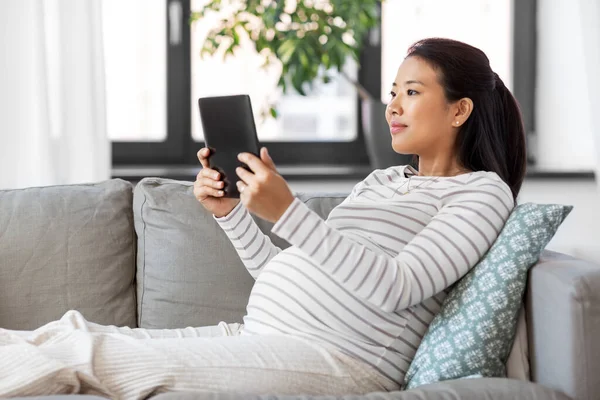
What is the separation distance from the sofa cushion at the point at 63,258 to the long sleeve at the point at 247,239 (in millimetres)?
320

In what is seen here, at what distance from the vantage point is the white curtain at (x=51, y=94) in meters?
2.55

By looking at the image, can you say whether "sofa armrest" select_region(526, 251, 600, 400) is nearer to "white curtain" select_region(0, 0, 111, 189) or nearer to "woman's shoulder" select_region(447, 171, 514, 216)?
"woman's shoulder" select_region(447, 171, 514, 216)

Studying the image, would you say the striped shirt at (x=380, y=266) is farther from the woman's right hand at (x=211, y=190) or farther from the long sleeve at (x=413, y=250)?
the woman's right hand at (x=211, y=190)

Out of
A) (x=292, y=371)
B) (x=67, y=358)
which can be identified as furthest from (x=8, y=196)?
(x=292, y=371)

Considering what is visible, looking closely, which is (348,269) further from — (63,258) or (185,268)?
(63,258)

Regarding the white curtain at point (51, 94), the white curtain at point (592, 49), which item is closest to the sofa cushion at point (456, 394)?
the white curtain at point (51, 94)

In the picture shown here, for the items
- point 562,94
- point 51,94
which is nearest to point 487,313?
point 51,94

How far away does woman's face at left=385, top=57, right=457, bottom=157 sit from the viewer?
5.37ft

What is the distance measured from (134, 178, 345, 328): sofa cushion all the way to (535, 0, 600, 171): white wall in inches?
66.7

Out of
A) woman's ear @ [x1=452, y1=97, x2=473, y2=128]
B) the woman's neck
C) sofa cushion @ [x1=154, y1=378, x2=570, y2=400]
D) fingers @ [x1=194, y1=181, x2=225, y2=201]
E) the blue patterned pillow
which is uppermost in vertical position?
Result: woman's ear @ [x1=452, y1=97, x2=473, y2=128]

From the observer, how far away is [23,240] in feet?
6.05

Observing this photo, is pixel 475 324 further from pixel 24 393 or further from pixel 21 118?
pixel 21 118

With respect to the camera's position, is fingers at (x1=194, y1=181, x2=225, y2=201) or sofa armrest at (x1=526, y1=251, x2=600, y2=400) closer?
sofa armrest at (x1=526, y1=251, x2=600, y2=400)

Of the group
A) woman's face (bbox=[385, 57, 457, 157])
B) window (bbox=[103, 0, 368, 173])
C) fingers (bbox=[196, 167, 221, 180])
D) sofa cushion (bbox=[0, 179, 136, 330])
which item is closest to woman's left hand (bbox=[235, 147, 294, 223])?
fingers (bbox=[196, 167, 221, 180])
